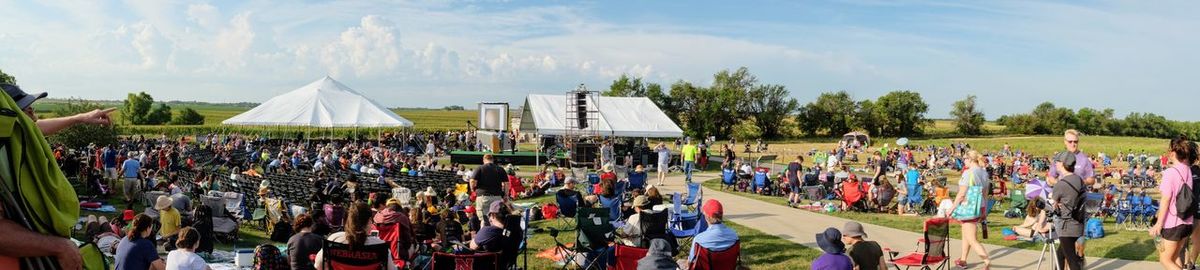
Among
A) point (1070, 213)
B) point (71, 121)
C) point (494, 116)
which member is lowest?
point (1070, 213)

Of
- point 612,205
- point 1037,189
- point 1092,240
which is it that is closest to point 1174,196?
point 1037,189

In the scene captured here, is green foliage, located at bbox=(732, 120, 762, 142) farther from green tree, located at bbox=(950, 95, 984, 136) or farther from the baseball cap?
the baseball cap

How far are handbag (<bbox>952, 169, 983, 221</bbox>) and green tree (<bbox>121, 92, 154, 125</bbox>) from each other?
84.8 meters

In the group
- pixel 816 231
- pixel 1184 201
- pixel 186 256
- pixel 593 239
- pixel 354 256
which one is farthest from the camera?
pixel 816 231

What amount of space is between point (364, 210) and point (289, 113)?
1178 inches

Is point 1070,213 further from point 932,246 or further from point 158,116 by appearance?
point 158,116

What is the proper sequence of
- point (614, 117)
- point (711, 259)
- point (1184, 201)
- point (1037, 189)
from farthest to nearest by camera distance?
point (614, 117) → point (1037, 189) → point (711, 259) → point (1184, 201)

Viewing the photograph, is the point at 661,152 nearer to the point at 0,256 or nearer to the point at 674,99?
the point at 0,256

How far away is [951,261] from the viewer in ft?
30.4

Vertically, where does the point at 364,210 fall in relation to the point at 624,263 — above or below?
above

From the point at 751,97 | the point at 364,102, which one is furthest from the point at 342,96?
the point at 751,97

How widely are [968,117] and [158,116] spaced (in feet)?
266

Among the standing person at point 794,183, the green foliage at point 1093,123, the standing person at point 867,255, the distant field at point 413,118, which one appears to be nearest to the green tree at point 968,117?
the green foliage at point 1093,123

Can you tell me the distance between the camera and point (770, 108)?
66875 mm
